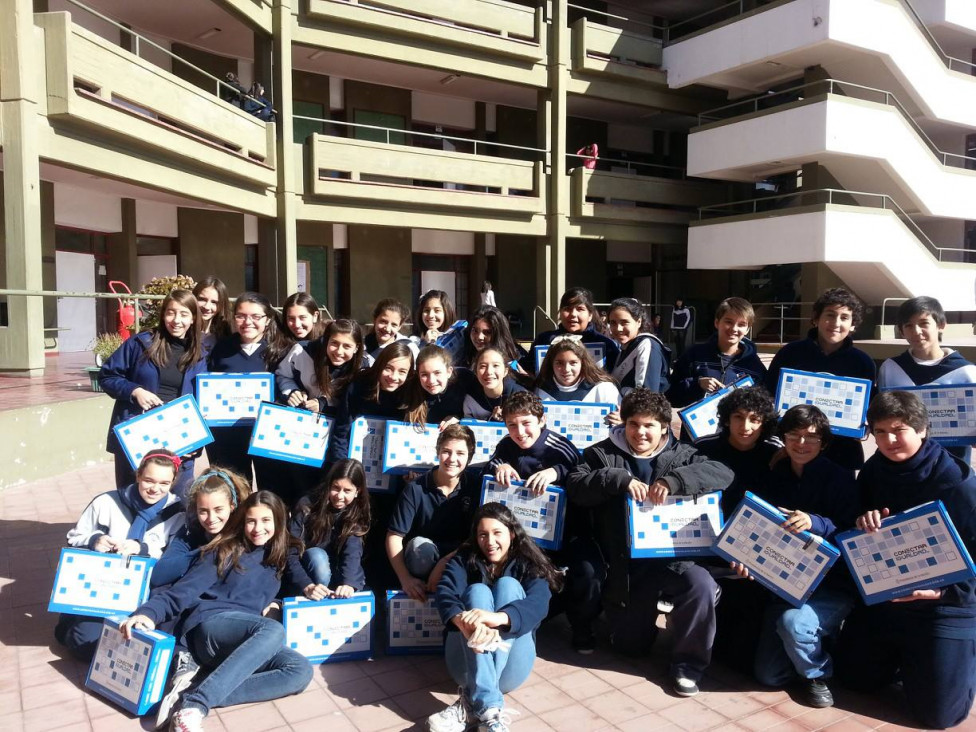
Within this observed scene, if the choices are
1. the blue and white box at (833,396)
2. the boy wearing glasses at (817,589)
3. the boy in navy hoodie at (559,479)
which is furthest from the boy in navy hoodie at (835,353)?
the boy in navy hoodie at (559,479)

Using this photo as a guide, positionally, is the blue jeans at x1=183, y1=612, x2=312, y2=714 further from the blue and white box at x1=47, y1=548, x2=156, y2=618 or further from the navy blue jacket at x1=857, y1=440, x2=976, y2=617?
the navy blue jacket at x1=857, y1=440, x2=976, y2=617

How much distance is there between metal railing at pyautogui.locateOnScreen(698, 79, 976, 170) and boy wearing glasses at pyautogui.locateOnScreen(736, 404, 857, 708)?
15865 millimetres

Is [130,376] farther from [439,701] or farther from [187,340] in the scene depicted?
[439,701]

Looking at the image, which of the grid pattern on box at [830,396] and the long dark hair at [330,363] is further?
the long dark hair at [330,363]

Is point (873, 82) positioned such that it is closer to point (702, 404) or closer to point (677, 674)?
point (702, 404)

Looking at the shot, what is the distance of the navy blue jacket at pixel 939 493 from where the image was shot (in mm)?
3535

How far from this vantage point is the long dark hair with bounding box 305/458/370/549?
14.7ft

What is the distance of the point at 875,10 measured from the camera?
1731cm

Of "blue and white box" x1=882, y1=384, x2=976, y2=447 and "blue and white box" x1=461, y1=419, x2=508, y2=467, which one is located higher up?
"blue and white box" x1=882, y1=384, x2=976, y2=447

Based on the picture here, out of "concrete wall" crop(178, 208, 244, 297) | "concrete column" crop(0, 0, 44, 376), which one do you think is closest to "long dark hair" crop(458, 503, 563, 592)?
"concrete column" crop(0, 0, 44, 376)

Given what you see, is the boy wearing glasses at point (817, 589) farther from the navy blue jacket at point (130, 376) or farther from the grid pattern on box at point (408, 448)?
the navy blue jacket at point (130, 376)

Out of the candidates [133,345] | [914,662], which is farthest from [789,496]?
[133,345]

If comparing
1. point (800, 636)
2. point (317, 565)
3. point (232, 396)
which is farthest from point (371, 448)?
point (800, 636)

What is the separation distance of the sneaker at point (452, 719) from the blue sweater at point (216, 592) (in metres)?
1.15
